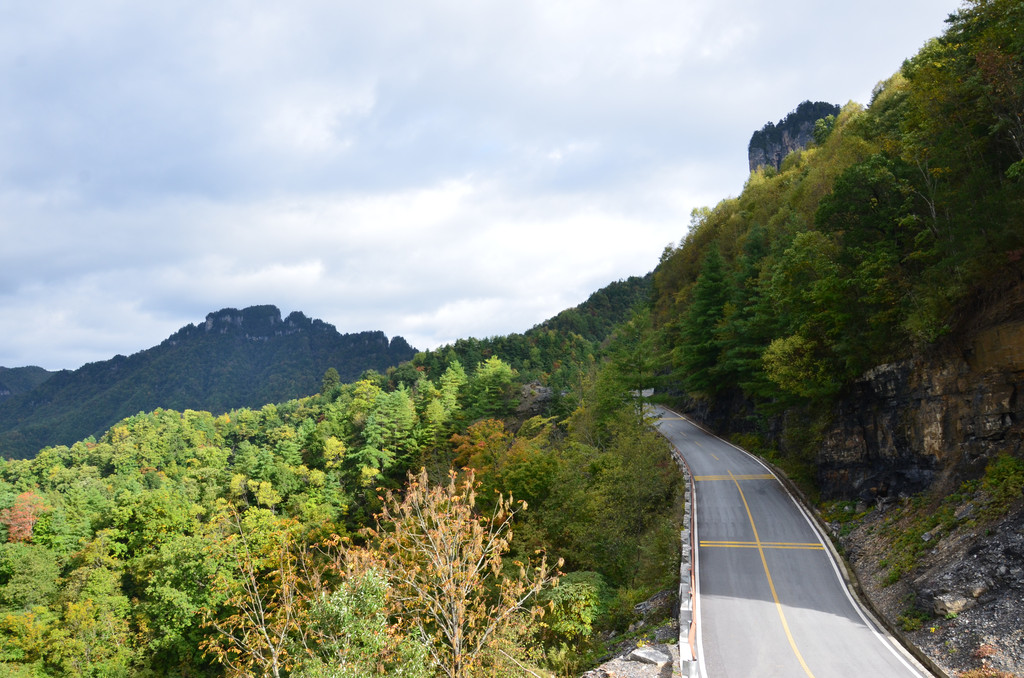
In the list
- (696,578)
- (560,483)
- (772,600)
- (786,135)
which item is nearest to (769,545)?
(696,578)

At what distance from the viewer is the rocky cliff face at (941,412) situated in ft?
50.6

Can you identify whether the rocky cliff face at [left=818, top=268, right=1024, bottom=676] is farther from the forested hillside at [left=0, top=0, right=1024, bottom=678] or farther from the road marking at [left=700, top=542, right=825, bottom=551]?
the road marking at [left=700, top=542, right=825, bottom=551]

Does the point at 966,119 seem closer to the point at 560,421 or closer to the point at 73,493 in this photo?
the point at 560,421

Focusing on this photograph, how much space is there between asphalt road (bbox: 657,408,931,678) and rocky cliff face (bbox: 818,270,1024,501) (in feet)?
12.3

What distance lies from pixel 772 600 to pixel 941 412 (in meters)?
9.60

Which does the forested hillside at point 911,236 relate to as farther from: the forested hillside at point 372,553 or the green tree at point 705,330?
the forested hillside at point 372,553

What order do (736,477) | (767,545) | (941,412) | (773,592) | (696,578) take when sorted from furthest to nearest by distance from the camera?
(736,477) → (767,545) → (941,412) → (696,578) → (773,592)

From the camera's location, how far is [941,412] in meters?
17.7

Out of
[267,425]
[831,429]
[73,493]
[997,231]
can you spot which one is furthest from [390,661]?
[267,425]

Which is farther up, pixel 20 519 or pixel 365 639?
pixel 365 639

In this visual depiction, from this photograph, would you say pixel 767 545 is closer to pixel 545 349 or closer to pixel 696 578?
pixel 696 578

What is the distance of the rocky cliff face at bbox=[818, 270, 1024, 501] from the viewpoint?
15.4 m

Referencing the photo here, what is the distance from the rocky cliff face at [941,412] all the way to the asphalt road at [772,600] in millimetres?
3759

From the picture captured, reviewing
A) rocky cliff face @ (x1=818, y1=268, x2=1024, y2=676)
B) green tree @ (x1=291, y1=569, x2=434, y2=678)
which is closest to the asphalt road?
rocky cliff face @ (x1=818, y1=268, x2=1024, y2=676)
